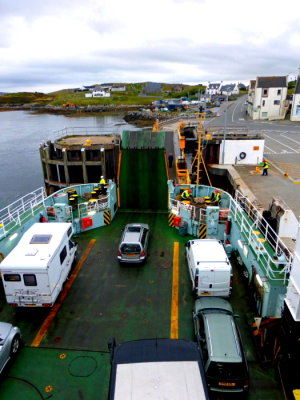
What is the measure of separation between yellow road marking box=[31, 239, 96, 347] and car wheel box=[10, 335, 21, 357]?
0.51m

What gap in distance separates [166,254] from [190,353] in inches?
315

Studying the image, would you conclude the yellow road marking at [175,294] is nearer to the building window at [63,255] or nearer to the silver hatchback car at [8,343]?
the building window at [63,255]

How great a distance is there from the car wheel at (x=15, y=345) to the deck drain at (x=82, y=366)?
68.2 inches

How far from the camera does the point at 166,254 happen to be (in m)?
14.1

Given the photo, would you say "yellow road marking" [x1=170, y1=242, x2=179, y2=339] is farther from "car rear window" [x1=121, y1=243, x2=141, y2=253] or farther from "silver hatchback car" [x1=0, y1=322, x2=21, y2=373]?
"silver hatchback car" [x1=0, y1=322, x2=21, y2=373]

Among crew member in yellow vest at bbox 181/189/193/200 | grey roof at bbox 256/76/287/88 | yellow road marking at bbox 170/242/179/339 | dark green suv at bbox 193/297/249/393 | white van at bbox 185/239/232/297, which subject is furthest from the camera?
grey roof at bbox 256/76/287/88

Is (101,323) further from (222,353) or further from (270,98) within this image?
(270,98)

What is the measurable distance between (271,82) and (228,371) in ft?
223

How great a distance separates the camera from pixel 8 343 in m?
8.27

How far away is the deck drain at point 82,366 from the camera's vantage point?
8297 millimetres

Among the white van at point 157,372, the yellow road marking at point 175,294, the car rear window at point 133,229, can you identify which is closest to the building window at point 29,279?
the white van at point 157,372

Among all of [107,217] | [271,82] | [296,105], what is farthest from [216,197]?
[271,82]

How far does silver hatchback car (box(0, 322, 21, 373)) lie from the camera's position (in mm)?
7984

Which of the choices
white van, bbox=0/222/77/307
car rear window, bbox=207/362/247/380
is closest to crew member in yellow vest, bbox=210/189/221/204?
white van, bbox=0/222/77/307
